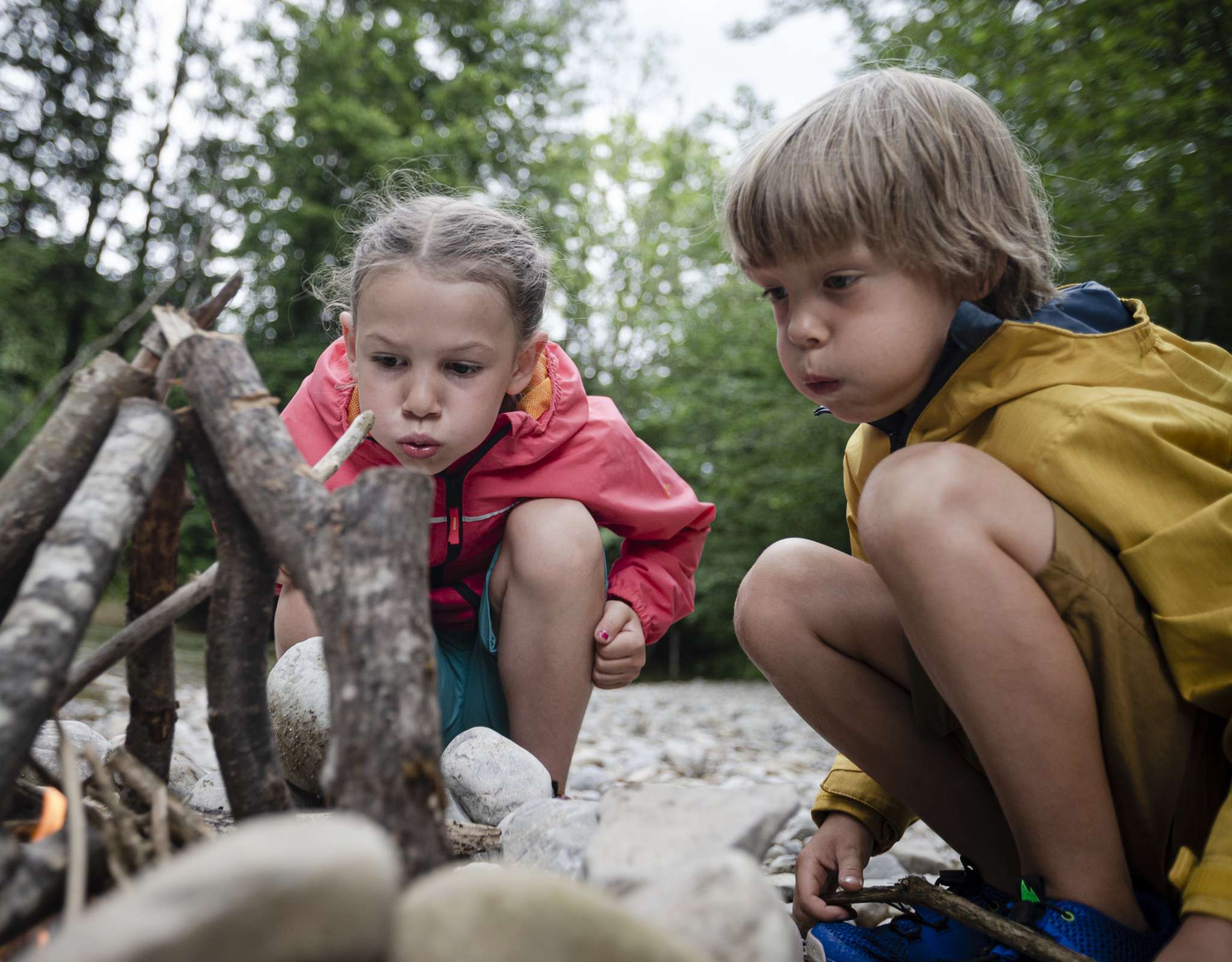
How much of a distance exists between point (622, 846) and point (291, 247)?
1491 centimetres

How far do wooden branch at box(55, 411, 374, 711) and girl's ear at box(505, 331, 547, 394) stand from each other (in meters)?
1.12

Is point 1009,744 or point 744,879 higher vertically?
point 744,879

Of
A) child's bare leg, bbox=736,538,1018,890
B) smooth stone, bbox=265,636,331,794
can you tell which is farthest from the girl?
child's bare leg, bbox=736,538,1018,890

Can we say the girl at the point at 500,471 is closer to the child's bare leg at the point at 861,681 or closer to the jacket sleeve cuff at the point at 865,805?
the child's bare leg at the point at 861,681

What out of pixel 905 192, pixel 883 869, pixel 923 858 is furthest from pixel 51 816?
pixel 923 858

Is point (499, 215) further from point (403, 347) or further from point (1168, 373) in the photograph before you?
point (1168, 373)

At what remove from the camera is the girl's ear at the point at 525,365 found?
8.34ft

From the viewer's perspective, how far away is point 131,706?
1436mm

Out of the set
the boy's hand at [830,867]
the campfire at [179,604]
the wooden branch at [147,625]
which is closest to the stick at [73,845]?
the campfire at [179,604]

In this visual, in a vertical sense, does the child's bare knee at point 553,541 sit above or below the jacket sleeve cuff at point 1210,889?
above

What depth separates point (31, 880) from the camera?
0.96m

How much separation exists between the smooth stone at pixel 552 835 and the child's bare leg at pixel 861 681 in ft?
2.51

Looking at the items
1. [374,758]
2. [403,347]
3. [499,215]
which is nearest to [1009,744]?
[374,758]

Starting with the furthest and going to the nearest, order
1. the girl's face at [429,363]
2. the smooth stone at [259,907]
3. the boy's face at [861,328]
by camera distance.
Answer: the girl's face at [429,363], the boy's face at [861,328], the smooth stone at [259,907]
